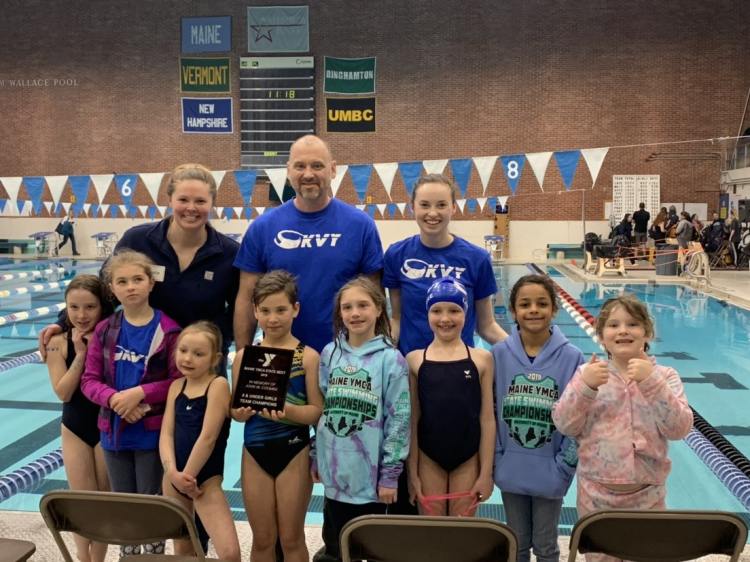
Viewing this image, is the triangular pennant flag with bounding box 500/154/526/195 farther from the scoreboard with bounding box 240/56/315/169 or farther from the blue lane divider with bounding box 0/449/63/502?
the scoreboard with bounding box 240/56/315/169

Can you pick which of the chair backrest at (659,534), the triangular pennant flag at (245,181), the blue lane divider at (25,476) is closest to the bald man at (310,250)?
the chair backrest at (659,534)

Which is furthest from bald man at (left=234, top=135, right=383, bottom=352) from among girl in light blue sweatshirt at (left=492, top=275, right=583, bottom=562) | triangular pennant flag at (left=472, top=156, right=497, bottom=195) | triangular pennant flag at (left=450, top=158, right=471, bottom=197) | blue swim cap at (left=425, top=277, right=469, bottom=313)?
triangular pennant flag at (left=472, top=156, right=497, bottom=195)

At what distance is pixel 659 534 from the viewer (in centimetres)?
164

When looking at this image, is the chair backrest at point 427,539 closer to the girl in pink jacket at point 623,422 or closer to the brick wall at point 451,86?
the girl in pink jacket at point 623,422

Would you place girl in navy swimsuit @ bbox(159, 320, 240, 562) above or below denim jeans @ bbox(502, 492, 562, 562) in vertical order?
above

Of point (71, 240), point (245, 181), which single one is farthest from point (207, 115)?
point (245, 181)

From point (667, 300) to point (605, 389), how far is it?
10.7 metres

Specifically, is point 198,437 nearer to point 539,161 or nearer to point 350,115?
point 539,161

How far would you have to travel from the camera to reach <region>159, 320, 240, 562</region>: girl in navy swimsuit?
229cm

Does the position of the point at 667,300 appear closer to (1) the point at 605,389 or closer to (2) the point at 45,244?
(1) the point at 605,389

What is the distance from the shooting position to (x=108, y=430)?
2.41m

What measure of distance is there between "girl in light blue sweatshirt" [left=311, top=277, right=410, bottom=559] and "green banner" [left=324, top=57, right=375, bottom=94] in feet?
59.3

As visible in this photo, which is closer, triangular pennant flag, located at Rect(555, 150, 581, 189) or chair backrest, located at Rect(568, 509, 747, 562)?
chair backrest, located at Rect(568, 509, 747, 562)

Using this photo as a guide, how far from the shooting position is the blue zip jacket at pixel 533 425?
227 centimetres
